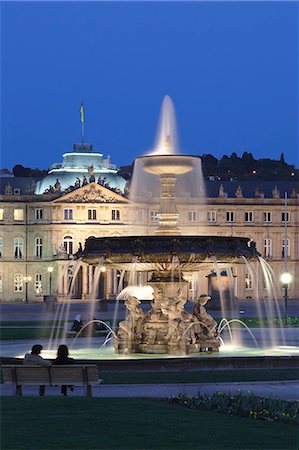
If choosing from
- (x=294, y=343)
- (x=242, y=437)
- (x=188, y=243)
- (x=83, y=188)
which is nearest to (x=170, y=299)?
(x=188, y=243)

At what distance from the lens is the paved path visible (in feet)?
68.4

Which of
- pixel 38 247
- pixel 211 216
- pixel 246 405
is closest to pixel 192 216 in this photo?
pixel 211 216

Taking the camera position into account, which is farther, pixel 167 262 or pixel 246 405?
pixel 167 262

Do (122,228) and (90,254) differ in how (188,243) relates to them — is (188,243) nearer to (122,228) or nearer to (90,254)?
(90,254)

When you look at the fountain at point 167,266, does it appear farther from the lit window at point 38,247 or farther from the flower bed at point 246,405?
the lit window at point 38,247

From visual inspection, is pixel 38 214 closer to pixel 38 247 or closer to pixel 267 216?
pixel 38 247

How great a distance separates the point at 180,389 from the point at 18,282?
101m

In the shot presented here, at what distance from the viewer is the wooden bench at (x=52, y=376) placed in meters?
20.3

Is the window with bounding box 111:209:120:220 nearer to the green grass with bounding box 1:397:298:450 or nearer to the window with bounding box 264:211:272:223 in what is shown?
the window with bounding box 264:211:272:223

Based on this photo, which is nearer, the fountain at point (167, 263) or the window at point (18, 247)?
the fountain at point (167, 263)

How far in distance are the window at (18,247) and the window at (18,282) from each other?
7.49 ft

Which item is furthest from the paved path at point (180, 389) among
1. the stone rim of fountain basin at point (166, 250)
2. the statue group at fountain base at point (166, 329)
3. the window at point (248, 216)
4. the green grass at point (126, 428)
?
the window at point (248, 216)

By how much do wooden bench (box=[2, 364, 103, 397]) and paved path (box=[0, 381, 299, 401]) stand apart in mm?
339

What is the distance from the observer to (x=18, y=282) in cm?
12131
